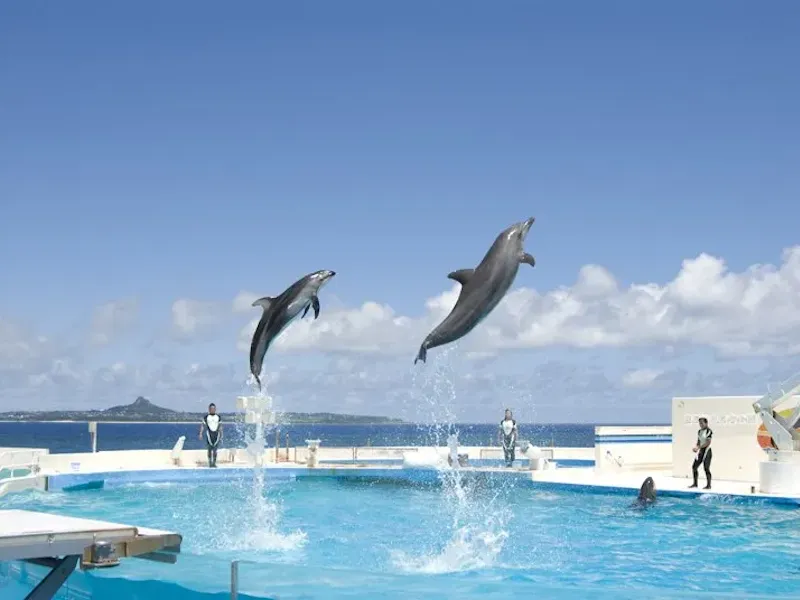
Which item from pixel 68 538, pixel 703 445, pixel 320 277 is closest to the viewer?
pixel 68 538

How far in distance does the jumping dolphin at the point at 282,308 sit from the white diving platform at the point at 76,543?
491 centimetres

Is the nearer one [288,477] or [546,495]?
[546,495]

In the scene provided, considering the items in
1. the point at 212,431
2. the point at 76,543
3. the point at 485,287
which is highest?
the point at 485,287

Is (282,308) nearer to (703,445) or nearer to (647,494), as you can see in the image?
(647,494)

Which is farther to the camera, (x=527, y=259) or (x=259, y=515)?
(x=259, y=515)

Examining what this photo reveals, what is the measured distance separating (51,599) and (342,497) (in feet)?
42.4

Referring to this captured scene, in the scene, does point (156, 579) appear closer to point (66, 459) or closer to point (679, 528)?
point (679, 528)

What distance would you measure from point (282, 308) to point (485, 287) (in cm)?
270

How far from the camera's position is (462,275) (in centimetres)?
696

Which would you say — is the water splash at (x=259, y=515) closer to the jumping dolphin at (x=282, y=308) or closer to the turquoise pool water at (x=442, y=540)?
the turquoise pool water at (x=442, y=540)

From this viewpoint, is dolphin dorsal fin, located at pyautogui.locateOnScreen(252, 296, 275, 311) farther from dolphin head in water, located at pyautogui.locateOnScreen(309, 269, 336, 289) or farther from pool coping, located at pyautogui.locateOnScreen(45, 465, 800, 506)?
pool coping, located at pyautogui.locateOnScreen(45, 465, 800, 506)

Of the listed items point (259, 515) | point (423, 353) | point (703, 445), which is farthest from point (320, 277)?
point (703, 445)

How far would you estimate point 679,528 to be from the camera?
40.5 feet

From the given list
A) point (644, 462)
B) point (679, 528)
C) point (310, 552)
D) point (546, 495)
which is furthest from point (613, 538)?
point (644, 462)
